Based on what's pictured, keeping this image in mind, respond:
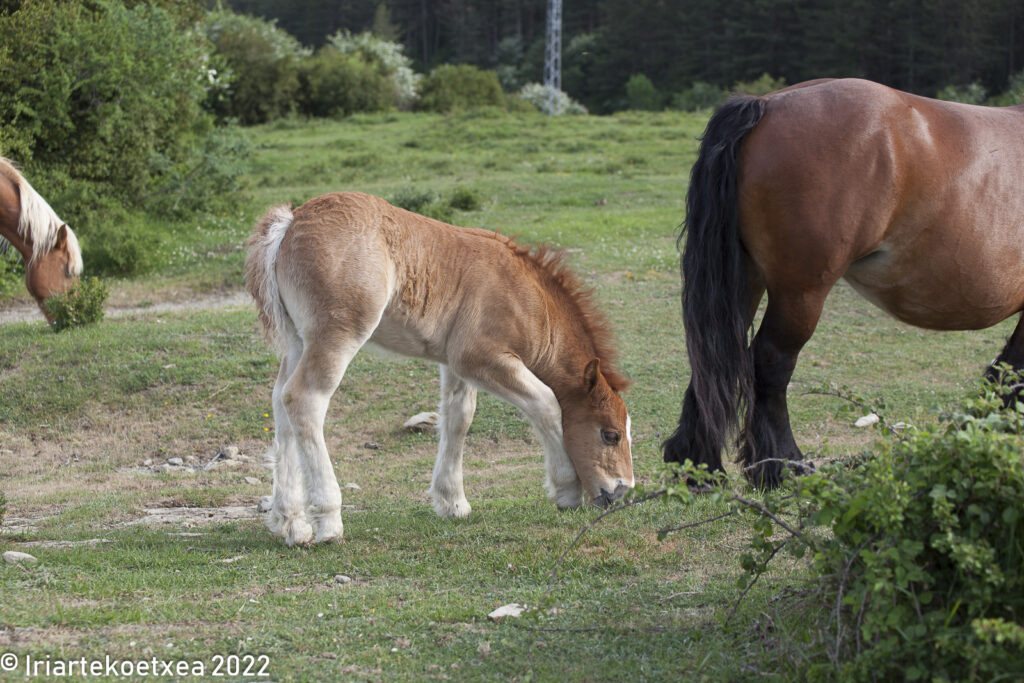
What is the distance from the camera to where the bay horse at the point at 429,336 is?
4.70 meters

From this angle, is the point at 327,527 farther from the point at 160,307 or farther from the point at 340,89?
the point at 340,89

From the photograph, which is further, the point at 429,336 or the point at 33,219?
the point at 33,219

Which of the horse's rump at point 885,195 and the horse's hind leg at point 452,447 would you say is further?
the horse's hind leg at point 452,447

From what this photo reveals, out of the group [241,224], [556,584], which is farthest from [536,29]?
[556,584]

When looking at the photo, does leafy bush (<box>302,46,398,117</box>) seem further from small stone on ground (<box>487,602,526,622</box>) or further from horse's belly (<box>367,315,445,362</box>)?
small stone on ground (<box>487,602,526,622</box>)

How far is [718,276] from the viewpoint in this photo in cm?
479

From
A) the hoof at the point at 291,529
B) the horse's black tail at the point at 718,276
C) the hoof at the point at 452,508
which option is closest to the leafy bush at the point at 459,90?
the hoof at the point at 452,508

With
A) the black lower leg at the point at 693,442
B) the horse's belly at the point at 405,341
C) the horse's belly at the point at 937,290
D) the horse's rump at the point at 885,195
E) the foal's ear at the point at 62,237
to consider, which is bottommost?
the black lower leg at the point at 693,442

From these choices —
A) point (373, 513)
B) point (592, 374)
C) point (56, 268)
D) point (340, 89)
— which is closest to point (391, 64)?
point (340, 89)

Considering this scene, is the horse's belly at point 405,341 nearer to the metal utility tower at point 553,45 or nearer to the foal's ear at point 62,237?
the foal's ear at point 62,237

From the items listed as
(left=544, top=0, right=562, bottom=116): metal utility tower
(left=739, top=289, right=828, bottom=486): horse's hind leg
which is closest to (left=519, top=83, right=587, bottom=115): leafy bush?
(left=544, top=0, right=562, bottom=116): metal utility tower

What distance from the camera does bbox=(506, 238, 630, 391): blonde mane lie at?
17.7 feet

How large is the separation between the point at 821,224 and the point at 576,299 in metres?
1.46

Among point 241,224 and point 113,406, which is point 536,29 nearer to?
point 241,224
